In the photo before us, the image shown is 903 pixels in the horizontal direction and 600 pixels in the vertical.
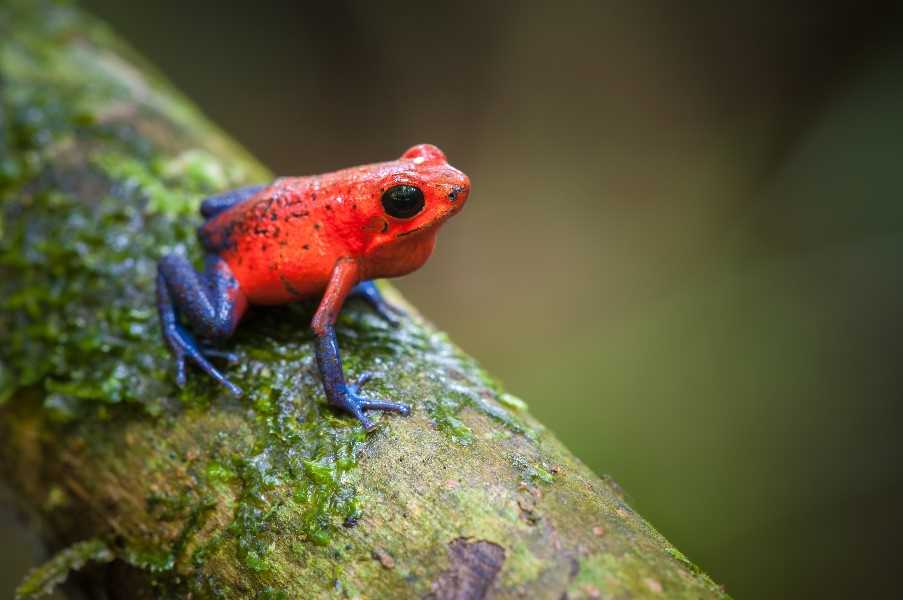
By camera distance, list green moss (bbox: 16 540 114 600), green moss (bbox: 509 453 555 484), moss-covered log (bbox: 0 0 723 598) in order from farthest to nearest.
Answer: green moss (bbox: 16 540 114 600) < green moss (bbox: 509 453 555 484) < moss-covered log (bbox: 0 0 723 598)

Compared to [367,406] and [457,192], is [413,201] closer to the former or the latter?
[457,192]

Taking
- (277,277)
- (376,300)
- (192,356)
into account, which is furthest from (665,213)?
(192,356)

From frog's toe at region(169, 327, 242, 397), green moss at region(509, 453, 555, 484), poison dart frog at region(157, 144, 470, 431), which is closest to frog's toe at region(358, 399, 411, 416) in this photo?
poison dart frog at region(157, 144, 470, 431)

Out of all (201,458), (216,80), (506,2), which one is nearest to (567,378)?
(201,458)

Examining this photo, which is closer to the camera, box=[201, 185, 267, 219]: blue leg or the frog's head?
the frog's head

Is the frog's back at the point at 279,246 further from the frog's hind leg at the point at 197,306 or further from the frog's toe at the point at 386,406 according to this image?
the frog's toe at the point at 386,406

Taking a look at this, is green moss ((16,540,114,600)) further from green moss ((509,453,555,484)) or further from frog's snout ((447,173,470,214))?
frog's snout ((447,173,470,214))

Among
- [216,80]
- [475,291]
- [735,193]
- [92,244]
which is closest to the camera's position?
[92,244]

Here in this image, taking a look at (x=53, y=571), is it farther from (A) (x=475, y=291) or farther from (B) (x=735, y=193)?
(B) (x=735, y=193)
